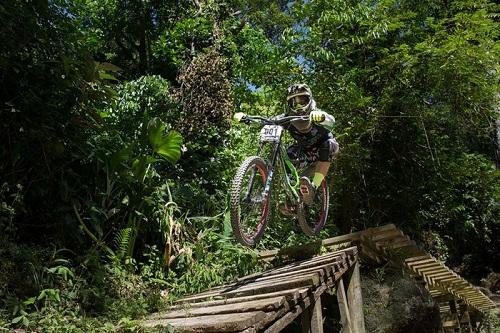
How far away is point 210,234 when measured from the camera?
→ 5.98 m

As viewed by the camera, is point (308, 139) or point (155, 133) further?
point (155, 133)

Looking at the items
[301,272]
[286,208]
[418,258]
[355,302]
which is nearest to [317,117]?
[286,208]

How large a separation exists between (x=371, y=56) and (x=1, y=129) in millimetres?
7678

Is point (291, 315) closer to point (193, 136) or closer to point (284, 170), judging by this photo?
point (284, 170)

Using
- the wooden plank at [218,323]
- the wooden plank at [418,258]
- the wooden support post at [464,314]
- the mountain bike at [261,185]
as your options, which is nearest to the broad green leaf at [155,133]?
the mountain bike at [261,185]

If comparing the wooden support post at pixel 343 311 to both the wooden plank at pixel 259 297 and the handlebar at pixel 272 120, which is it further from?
the handlebar at pixel 272 120

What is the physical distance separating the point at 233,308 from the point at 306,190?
2.22 meters

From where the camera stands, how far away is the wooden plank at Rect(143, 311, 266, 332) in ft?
9.07

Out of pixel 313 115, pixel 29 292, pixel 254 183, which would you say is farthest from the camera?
pixel 313 115

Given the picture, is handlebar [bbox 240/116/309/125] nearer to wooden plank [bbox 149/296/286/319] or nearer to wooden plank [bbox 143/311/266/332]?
wooden plank [bbox 149/296/286/319]

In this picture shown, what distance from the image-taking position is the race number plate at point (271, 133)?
14.5ft

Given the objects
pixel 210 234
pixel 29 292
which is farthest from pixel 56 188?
pixel 210 234

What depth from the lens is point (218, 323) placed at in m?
2.85

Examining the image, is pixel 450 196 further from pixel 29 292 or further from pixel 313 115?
pixel 29 292
